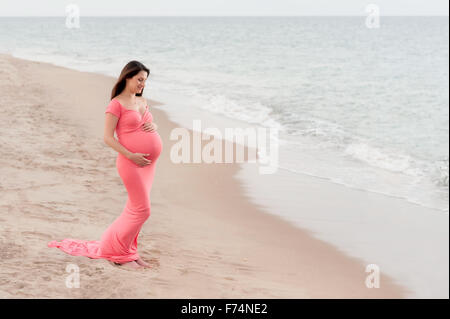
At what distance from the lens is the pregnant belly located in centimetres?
452

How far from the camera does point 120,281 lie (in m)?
4.41

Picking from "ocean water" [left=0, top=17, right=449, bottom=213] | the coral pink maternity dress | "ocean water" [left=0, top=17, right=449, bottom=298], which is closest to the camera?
the coral pink maternity dress

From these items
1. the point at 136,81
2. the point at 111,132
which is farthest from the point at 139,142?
the point at 136,81

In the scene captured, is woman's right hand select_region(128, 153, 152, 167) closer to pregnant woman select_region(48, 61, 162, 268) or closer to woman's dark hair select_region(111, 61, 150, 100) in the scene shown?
pregnant woman select_region(48, 61, 162, 268)

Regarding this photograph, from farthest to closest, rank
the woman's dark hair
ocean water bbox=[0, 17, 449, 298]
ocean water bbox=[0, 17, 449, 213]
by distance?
ocean water bbox=[0, 17, 449, 213], ocean water bbox=[0, 17, 449, 298], the woman's dark hair

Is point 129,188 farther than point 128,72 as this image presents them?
Yes

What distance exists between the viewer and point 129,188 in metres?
4.62

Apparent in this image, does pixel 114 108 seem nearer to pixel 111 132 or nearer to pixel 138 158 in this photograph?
pixel 111 132

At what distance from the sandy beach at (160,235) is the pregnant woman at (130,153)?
168mm

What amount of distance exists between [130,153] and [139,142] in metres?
0.14

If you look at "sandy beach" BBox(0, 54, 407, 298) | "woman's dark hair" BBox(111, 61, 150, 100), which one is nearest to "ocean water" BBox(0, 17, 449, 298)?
"sandy beach" BBox(0, 54, 407, 298)

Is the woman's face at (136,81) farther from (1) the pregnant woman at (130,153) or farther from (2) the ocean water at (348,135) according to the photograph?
(2) the ocean water at (348,135)
